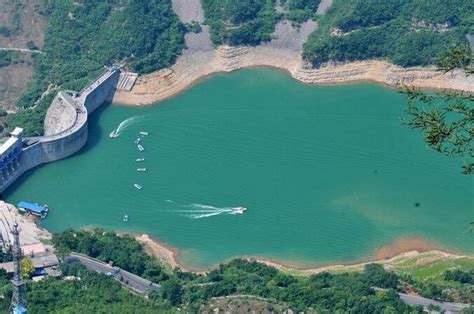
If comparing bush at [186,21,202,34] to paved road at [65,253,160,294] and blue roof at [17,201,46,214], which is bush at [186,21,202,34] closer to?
blue roof at [17,201,46,214]

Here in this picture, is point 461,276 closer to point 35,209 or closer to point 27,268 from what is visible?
point 27,268

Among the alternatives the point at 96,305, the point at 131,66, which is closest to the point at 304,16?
the point at 131,66

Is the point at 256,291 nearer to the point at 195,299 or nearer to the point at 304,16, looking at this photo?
the point at 195,299

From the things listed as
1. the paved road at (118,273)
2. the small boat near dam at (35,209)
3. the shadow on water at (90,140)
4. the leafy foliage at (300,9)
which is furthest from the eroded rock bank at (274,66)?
the paved road at (118,273)

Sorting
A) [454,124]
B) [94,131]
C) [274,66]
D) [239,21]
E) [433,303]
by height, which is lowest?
[433,303]

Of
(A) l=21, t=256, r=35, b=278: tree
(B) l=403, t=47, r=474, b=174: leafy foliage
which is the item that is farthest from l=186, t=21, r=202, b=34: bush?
(B) l=403, t=47, r=474, b=174: leafy foliage

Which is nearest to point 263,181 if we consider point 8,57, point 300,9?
point 300,9

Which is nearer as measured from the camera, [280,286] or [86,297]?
[86,297]
